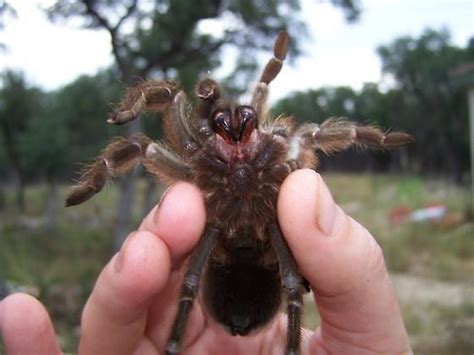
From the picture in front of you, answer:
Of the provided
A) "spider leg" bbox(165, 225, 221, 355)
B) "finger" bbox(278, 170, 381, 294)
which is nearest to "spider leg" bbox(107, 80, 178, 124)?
"spider leg" bbox(165, 225, 221, 355)

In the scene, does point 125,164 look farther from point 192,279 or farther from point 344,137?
point 344,137

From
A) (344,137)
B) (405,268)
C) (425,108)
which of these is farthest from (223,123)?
(425,108)

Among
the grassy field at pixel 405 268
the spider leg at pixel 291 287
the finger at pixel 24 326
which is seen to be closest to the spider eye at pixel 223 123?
the spider leg at pixel 291 287

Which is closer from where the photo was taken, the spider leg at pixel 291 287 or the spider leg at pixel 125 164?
the spider leg at pixel 291 287

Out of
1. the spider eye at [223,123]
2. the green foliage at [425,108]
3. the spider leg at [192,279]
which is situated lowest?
the green foliage at [425,108]

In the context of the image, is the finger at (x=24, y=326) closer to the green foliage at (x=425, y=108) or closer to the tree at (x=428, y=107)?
the green foliage at (x=425, y=108)

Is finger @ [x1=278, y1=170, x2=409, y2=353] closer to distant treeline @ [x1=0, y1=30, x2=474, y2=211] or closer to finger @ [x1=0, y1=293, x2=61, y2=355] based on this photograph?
finger @ [x1=0, y1=293, x2=61, y2=355]
